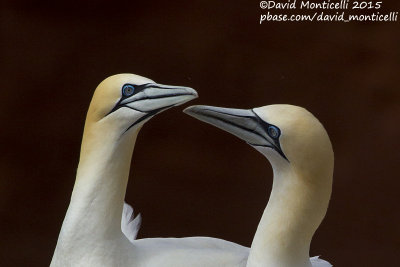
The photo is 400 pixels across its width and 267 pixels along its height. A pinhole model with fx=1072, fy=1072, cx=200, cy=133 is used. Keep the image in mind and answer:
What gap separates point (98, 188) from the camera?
273 centimetres

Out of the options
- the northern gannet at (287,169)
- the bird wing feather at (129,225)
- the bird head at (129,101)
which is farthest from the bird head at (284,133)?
the bird wing feather at (129,225)

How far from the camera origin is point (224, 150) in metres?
3.96

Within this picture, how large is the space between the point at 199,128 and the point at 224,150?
124 millimetres

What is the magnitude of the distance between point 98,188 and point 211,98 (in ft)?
3.88

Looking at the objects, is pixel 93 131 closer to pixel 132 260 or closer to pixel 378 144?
pixel 132 260

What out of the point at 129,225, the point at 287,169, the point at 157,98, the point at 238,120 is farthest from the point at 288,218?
the point at 129,225

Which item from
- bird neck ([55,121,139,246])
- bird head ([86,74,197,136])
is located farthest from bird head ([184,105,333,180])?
bird neck ([55,121,139,246])

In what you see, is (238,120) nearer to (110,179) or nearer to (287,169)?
(287,169)

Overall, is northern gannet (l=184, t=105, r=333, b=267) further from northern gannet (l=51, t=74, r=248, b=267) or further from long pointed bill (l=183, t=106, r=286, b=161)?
northern gannet (l=51, t=74, r=248, b=267)

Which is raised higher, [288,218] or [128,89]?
[128,89]

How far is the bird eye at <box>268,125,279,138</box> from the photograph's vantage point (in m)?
2.52

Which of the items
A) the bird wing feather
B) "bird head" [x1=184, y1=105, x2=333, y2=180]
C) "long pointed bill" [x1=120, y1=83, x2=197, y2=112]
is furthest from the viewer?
the bird wing feather

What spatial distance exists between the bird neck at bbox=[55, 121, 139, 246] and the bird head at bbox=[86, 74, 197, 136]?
0.03 m

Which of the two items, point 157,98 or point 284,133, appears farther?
point 157,98
